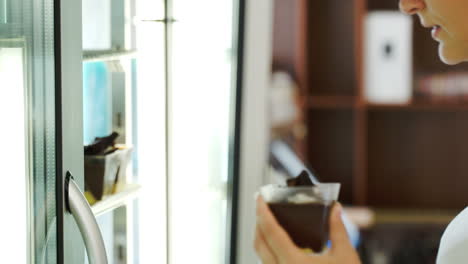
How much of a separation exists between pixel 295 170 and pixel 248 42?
0.92 feet

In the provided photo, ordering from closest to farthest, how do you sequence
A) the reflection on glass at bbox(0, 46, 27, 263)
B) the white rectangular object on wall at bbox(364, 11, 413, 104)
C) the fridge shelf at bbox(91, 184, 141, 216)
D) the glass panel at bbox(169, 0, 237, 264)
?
1. the reflection on glass at bbox(0, 46, 27, 263)
2. the fridge shelf at bbox(91, 184, 141, 216)
3. the glass panel at bbox(169, 0, 237, 264)
4. the white rectangular object on wall at bbox(364, 11, 413, 104)

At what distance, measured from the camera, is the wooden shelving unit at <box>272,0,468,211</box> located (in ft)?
7.91

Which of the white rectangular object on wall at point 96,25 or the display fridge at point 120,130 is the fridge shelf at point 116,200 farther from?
the white rectangular object on wall at point 96,25

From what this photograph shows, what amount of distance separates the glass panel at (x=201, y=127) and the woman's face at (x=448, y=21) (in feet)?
0.83

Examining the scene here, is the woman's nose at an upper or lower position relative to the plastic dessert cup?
upper

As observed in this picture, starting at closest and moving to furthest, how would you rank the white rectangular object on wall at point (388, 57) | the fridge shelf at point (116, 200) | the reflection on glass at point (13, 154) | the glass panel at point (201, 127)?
1. the reflection on glass at point (13, 154)
2. the fridge shelf at point (116, 200)
3. the glass panel at point (201, 127)
4. the white rectangular object on wall at point (388, 57)

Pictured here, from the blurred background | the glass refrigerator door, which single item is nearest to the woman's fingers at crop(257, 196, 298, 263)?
the glass refrigerator door

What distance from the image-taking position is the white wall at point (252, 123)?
920 mm

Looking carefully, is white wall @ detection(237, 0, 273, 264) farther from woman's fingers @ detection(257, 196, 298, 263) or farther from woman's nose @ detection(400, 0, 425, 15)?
woman's nose @ detection(400, 0, 425, 15)

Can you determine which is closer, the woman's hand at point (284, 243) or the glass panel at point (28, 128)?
the glass panel at point (28, 128)

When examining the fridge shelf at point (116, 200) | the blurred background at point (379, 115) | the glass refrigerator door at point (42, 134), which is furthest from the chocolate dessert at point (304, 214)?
the blurred background at point (379, 115)

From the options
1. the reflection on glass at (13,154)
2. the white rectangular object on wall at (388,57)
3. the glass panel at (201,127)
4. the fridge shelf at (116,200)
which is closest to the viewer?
the reflection on glass at (13,154)

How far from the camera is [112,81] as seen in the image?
27.9 inches

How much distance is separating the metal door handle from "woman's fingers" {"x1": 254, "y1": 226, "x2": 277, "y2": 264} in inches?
12.5
